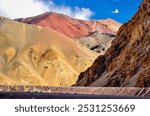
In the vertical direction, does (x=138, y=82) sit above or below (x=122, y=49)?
below

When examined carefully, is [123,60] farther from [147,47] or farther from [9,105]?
[9,105]

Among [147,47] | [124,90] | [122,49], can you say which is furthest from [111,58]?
[124,90]

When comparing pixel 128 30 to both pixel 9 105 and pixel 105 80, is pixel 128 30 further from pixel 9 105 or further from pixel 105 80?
pixel 9 105

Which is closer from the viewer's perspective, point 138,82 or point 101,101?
point 101,101

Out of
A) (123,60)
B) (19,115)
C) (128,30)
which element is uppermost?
(128,30)

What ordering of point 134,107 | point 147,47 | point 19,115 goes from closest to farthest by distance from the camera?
point 19,115, point 134,107, point 147,47

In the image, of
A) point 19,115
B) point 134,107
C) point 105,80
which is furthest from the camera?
point 105,80
